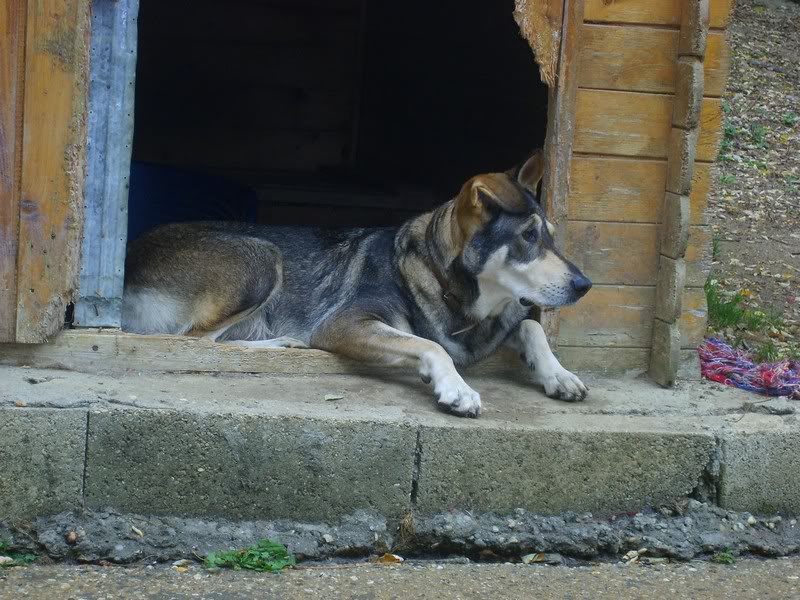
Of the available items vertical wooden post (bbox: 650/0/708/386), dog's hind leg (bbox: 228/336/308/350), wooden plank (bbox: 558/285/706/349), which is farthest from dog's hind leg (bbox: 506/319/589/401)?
dog's hind leg (bbox: 228/336/308/350)

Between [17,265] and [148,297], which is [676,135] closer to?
[148,297]

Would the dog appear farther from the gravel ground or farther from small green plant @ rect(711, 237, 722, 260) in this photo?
small green plant @ rect(711, 237, 722, 260)

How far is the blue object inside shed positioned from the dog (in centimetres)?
145

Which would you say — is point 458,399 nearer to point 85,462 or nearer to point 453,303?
point 453,303

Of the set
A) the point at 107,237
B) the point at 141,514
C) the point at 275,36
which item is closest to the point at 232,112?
the point at 275,36

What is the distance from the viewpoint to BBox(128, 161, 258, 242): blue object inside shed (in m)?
6.28

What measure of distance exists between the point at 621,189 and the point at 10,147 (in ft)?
8.19

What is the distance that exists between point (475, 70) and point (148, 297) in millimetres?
3287

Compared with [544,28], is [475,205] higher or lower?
lower

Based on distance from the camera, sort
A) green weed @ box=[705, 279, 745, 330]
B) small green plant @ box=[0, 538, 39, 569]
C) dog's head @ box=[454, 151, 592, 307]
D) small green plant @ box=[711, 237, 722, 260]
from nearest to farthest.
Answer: small green plant @ box=[0, 538, 39, 569]
dog's head @ box=[454, 151, 592, 307]
green weed @ box=[705, 279, 745, 330]
small green plant @ box=[711, 237, 722, 260]

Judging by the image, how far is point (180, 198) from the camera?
6.49m

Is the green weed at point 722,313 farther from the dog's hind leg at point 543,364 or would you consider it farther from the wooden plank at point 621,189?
the dog's hind leg at point 543,364

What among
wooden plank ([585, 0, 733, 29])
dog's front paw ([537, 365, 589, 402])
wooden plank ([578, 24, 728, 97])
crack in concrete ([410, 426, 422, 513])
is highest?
wooden plank ([585, 0, 733, 29])

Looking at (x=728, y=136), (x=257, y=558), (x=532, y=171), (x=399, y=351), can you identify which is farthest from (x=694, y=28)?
(x=728, y=136)
